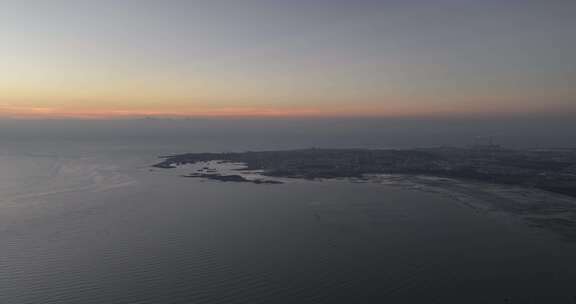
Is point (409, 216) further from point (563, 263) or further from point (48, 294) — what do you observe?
point (48, 294)

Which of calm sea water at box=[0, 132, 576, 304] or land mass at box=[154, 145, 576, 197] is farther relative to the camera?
land mass at box=[154, 145, 576, 197]

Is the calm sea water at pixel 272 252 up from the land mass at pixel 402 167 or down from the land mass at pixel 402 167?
down

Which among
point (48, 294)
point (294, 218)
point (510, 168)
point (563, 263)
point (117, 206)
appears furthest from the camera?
point (510, 168)

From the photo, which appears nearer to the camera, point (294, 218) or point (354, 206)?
point (294, 218)

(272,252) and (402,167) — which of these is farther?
(402,167)

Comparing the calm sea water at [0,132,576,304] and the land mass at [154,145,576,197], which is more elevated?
the land mass at [154,145,576,197]

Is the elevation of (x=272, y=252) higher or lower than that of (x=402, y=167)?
lower

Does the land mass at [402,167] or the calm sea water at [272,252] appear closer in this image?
the calm sea water at [272,252]

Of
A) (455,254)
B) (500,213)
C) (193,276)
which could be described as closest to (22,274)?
(193,276)
